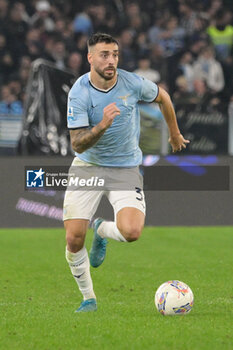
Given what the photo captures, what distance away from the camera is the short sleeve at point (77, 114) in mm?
7137

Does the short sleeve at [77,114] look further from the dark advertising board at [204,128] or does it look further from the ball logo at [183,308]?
the dark advertising board at [204,128]

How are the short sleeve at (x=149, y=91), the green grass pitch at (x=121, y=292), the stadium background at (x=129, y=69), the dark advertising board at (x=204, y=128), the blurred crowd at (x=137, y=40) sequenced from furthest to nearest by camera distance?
the blurred crowd at (x=137, y=40), the dark advertising board at (x=204, y=128), the stadium background at (x=129, y=69), the short sleeve at (x=149, y=91), the green grass pitch at (x=121, y=292)

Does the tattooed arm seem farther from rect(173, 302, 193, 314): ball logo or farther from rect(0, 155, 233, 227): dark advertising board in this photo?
rect(0, 155, 233, 227): dark advertising board

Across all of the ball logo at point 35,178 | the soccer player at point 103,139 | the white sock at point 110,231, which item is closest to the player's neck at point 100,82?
the soccer player at point 103,139

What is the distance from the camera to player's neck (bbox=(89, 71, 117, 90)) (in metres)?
7.31

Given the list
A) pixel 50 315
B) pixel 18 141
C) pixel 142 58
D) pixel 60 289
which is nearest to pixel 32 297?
pixel 60 289

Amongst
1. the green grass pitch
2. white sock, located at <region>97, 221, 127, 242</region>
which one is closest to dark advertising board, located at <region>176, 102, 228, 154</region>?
the green grass pitch

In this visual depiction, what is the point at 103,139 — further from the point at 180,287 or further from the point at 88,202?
the point at 180,287

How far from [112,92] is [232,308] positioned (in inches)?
87.0

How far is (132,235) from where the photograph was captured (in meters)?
7.13

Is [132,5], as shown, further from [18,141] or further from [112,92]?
[112,92]

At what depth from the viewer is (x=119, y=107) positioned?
292 inches

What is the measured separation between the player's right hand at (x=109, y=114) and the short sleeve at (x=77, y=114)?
0.37m

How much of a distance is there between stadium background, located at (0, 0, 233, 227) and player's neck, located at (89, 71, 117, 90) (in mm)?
A: 6453
